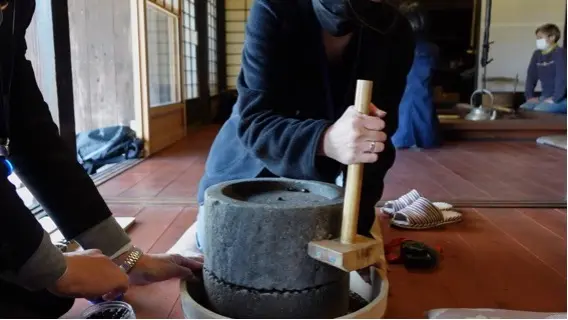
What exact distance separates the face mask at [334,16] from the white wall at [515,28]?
6.31 m

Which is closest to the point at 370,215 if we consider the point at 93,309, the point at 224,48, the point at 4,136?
the point at 93,309

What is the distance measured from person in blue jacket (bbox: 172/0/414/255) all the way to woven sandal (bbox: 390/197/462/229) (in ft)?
2.01

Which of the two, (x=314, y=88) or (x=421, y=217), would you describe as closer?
(x=314, y=88)

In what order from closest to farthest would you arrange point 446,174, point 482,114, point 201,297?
point 201,297, point 446,174, point 482,114

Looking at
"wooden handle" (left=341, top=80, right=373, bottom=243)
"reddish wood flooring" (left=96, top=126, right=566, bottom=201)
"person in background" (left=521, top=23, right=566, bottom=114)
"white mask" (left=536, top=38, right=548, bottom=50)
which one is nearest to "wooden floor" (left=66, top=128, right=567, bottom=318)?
"reddish wood flooring" (left=96, top=126, right=566, bottom=201)

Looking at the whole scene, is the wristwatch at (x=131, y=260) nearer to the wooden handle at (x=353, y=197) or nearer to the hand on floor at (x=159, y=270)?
the hand on floor at (x=159, y=270)

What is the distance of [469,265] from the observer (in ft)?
5.16

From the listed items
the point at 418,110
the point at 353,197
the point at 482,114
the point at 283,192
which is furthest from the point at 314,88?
the point at 482,114

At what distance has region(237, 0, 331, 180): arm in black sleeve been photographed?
970 millimetres

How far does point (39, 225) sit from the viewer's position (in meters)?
0.74

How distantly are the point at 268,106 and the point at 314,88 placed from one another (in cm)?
17

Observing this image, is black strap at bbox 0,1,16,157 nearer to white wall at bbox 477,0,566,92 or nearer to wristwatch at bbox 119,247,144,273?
wristwatch at bbox 119,247,144,273

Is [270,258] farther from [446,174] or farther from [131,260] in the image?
[446,174]

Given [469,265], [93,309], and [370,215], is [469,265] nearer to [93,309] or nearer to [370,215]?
[370,215]
